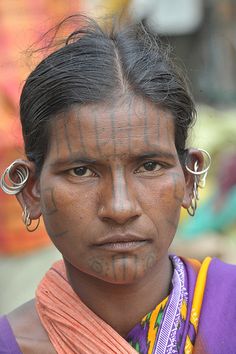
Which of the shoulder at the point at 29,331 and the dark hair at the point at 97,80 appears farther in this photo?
the shoulder at the point at 29,331

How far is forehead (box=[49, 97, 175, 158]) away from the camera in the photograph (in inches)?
90.8

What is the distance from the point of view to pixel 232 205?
6246 mm

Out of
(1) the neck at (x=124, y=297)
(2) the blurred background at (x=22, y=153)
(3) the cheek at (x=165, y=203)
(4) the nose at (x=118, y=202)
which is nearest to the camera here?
(4) the nose at (x=118, y=202)

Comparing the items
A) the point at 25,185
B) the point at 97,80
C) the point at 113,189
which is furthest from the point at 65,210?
the point at 97,80

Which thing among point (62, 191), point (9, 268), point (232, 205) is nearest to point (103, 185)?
point (62, 191)

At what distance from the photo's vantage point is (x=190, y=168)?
8.52 ft

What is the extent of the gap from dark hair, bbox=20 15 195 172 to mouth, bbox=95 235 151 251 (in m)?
0.39

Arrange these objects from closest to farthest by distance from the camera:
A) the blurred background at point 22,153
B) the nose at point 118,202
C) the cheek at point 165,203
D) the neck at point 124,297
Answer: the nose at point 118,202, the cheek at point 165,203, the neck at point 124,297, the blurred background at point 22,153

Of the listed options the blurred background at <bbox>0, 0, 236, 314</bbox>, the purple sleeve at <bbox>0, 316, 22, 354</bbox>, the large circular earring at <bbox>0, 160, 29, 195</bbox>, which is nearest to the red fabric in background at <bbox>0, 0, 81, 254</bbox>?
the blurred background at <bbox>0, 0, 236, 314</bbox>

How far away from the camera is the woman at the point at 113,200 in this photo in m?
2.30

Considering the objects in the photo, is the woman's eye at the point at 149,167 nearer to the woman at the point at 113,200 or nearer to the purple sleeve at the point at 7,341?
the woman at the point at 113,200

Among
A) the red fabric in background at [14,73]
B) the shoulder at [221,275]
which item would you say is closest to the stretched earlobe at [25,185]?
the shoulder at [221,275]

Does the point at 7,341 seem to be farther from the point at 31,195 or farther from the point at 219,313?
the point at 219,313

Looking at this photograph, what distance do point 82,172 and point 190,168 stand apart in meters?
0.43
